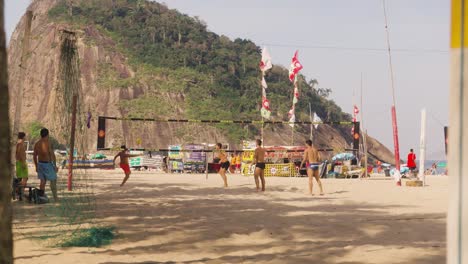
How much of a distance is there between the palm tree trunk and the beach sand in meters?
2.92

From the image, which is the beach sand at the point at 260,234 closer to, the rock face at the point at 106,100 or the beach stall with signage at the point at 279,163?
the beach stall with signage at the point at 279,163

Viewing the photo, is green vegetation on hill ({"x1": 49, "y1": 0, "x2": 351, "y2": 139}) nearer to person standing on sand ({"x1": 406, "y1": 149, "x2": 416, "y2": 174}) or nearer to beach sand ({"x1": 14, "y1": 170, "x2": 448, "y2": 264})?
person standing on sand ({"x1": 406, "y1": 149, "x2": 416, "y2": 174})

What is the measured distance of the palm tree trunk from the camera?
126 inches

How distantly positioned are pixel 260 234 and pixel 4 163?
5.25 metres

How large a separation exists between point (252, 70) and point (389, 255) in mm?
106929

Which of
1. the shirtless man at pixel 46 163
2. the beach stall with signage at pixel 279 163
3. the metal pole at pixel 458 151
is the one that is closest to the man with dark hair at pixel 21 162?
the shirtless man at pixel 46 163

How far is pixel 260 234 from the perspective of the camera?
8117 mm

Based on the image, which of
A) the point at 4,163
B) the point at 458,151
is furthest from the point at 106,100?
the point at 458,151

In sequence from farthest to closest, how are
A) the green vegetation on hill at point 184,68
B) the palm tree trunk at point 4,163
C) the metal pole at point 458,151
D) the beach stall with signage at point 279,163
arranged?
the green vegetation on hill at point 184,68
the beach stall with signage at point 279,163
the palm tree trunk at point 4,163
the metal pole at point 458,151

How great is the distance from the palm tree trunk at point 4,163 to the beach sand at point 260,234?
9.57 ft

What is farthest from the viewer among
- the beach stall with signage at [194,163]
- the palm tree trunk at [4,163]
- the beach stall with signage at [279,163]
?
the beach stall with signage at [194,163]

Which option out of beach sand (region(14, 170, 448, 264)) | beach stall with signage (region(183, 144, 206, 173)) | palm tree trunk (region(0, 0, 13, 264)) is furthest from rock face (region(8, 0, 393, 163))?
palm tree trunk (region(0, 0, 13, 264))

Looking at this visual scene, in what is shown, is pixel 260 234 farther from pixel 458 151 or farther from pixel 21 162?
pixel 458 151

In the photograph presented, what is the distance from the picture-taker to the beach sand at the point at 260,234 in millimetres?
6387
